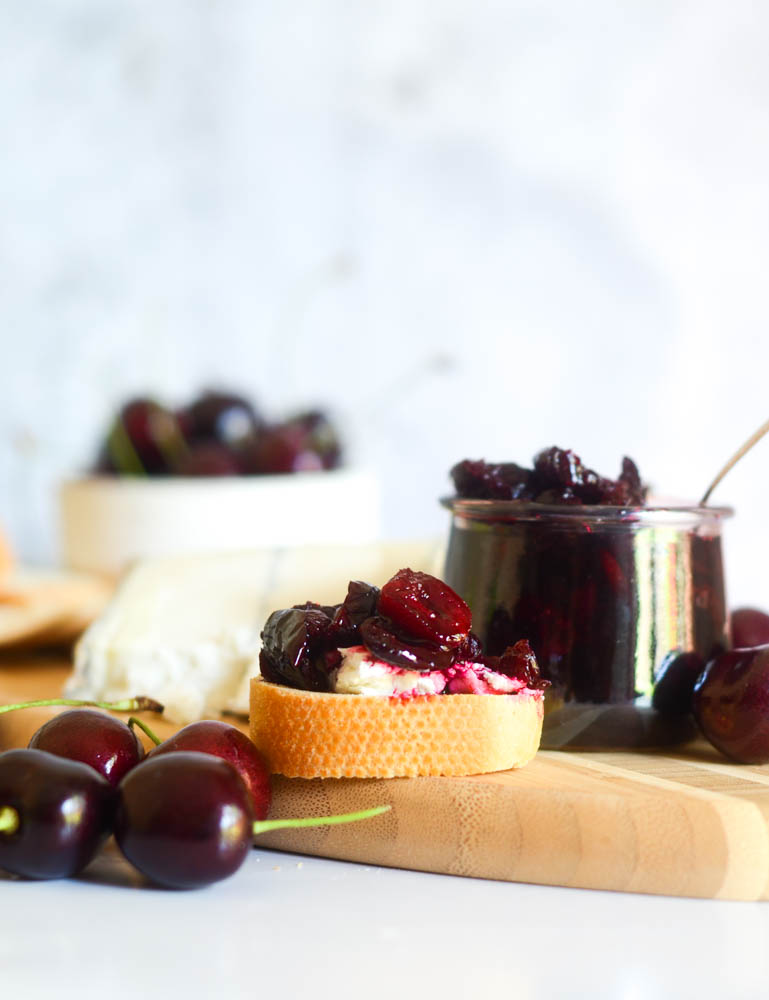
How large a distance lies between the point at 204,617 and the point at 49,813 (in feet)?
2.09

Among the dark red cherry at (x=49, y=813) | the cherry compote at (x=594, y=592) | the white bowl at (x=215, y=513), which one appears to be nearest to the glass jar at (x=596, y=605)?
the cherry compote at (x=594, y=592)

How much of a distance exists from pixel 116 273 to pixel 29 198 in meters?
0.28

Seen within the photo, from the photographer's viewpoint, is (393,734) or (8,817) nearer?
(8,817)

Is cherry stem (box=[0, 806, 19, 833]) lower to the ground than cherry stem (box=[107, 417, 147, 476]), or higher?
lower

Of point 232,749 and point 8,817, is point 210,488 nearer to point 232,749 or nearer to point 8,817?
point 232,749

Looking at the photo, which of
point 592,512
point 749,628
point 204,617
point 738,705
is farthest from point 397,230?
point 738,705

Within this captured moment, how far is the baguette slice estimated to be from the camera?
103 centimetres

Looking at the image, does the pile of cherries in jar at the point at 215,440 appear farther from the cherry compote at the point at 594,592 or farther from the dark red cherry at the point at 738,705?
the dark red cherry at the point at 738,705

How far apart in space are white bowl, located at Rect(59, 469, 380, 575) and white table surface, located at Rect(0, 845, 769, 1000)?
3.78ft

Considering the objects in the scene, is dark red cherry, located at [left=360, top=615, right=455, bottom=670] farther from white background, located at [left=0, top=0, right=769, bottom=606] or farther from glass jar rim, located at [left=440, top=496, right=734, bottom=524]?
white background, located at [left=0, top=0, right=769, bottom=606]

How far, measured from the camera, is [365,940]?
2.80 ft

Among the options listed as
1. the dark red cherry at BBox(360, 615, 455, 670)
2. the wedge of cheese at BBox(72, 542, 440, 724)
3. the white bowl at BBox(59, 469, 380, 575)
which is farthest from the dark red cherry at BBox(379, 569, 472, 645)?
the white bowl at BBox(59, 469, 380, 575)

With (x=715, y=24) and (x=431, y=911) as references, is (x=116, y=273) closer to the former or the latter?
(x=715, y=24)

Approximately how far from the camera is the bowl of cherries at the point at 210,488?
2.13m
